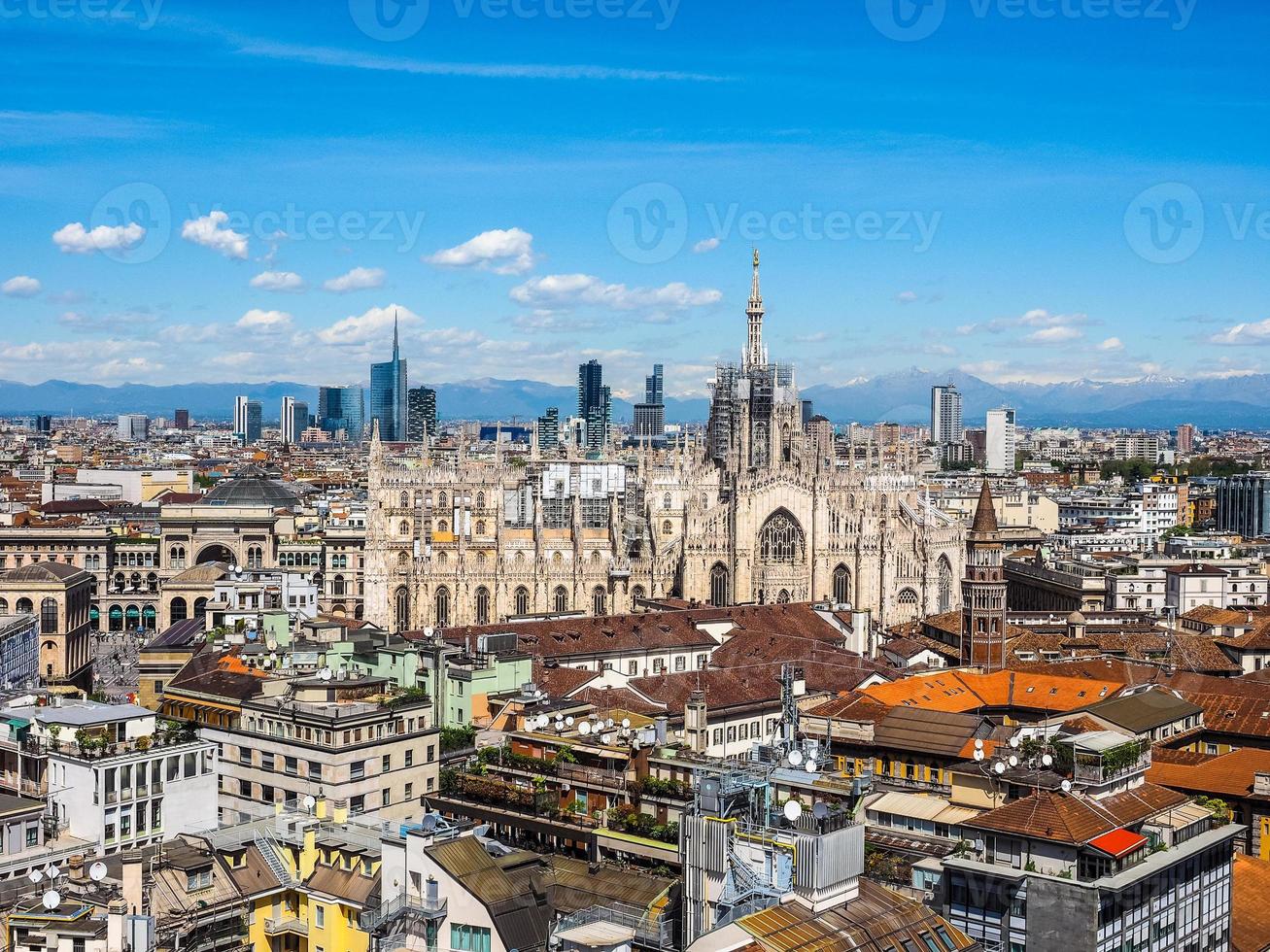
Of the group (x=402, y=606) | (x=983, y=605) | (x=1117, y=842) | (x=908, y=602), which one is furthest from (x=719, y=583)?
Result: (x=1117, y=842)

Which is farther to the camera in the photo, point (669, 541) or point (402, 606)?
point (669, 541)

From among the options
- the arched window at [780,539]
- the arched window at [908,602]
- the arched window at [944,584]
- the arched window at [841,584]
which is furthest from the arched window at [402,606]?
the arched window at [944,584]

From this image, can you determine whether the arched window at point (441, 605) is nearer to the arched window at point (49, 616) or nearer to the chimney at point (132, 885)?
the arched window at point (49, 616)

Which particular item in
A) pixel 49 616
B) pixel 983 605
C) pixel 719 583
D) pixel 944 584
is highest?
pixel 983 605

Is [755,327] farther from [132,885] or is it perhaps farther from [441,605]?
[132,885]

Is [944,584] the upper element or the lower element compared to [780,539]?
lower

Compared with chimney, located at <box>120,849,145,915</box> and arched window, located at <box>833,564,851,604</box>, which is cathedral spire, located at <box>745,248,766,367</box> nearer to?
arched window, located at <box>833,564,851,604</box>
